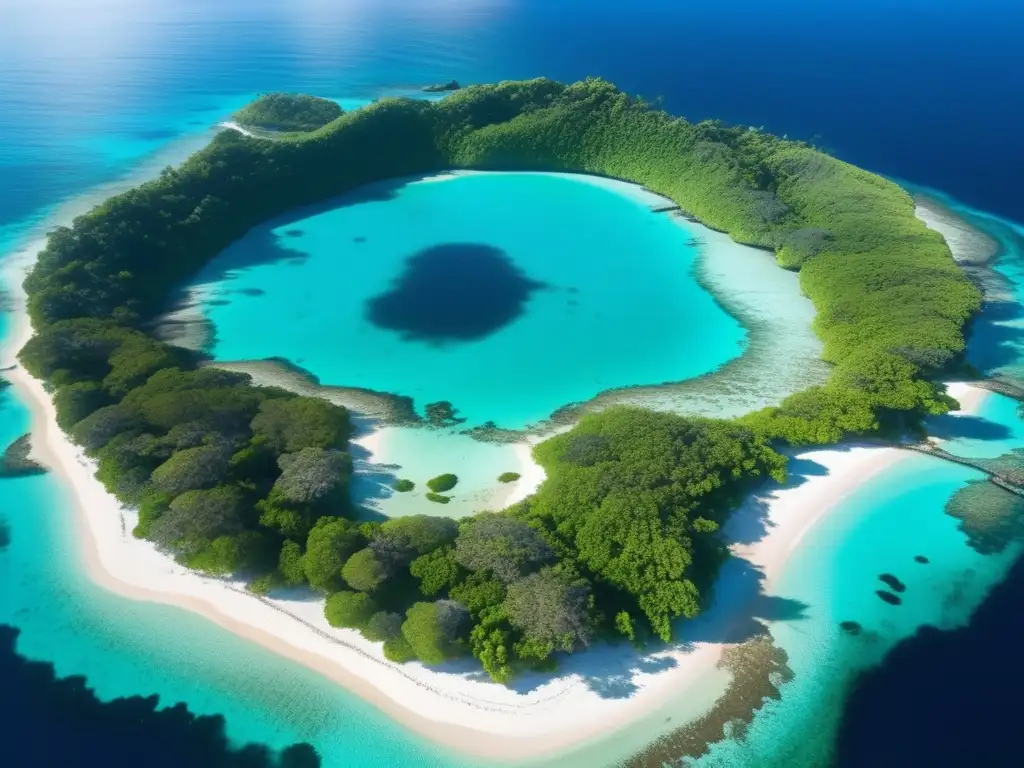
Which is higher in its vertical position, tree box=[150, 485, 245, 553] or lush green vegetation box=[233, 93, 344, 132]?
lush green vegetation box=[233, 93, 344, 132]

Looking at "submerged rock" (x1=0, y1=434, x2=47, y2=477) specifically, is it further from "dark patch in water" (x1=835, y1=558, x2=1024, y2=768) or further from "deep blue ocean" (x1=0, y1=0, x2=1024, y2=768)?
"dark patch in water" (x1=835, y1=558, x2=1024, y2=768)

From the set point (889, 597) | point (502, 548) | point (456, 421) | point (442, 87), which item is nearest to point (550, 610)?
point (502, 548)

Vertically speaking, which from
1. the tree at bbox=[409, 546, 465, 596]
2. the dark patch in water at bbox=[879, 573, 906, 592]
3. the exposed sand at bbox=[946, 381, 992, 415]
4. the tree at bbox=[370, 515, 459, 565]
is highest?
the exposed sand at bbox=[946, 381, 992, 415]

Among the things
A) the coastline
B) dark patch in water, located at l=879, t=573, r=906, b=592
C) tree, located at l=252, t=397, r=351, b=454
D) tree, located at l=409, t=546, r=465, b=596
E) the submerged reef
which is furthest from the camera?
tree, located at l=252, t=397, r=351, b=454

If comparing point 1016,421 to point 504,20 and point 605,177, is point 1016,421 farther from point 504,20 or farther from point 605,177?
point 504,20

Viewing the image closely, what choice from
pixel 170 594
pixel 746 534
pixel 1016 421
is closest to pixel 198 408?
pixel 170 594

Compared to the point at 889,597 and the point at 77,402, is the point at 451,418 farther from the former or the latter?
the point at 889,597

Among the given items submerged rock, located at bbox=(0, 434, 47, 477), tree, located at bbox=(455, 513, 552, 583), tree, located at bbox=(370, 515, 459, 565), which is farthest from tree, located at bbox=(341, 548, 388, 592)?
submerged rock, located at bbox=(0, 434, 47, 477)

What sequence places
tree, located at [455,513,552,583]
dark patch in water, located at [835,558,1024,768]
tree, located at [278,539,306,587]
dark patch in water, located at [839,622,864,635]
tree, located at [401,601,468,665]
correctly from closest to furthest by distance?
dark patch in water, located at [835,558,1024,768] < tree, located at [401,601,468,665] < tree, located at [455,513,552,583] < dark patch in water, located at [839,622,864,635] < tree, located at [278,539,306,587]

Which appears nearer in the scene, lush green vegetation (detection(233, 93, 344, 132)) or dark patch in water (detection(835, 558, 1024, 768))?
dark patch in water (detection(835, 558, 1024, 768))

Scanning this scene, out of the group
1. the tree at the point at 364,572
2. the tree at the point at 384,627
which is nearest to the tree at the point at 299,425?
the tree at the point at 364,572
